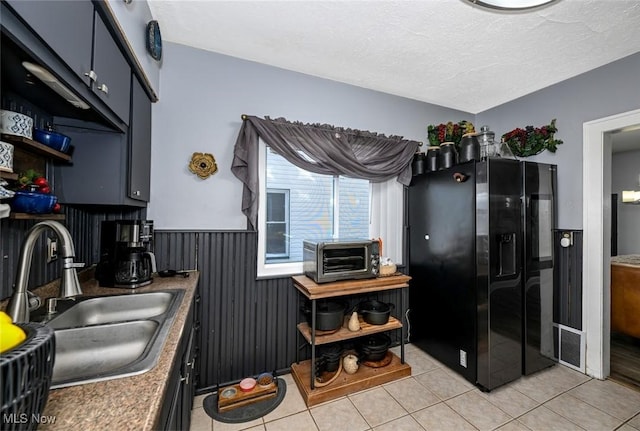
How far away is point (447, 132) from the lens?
9.10 ft

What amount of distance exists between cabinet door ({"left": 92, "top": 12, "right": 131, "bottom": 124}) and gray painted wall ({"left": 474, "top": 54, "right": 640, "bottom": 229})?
3406 millimetres

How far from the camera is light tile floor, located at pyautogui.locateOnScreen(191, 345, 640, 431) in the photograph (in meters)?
1.72

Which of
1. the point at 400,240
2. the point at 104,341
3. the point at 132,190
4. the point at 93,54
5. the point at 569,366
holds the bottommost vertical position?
the point at 569,366

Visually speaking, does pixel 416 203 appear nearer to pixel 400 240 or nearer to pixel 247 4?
pixel 400 240

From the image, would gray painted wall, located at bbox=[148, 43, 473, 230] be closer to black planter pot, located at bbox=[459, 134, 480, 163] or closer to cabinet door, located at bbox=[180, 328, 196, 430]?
cabinet door, located at bbox=[180, 328, 196, 430]

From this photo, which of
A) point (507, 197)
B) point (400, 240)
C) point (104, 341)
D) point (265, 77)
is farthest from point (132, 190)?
point (507, 197)

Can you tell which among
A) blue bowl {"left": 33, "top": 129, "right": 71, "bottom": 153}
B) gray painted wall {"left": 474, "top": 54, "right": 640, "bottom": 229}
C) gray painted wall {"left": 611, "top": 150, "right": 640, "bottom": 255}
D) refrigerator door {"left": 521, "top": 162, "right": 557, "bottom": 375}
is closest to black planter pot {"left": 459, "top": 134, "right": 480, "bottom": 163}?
refrigerator door {"left": 521, "top": 162, "right": 557, "bottom": 375}

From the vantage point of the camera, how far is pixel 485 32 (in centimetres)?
183

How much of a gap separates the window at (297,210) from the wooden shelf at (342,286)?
256mm

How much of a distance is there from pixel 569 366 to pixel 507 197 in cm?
166

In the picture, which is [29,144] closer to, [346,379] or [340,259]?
[340,259]

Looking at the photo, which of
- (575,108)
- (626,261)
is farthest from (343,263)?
(626,261)

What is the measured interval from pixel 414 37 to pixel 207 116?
64.1 inches

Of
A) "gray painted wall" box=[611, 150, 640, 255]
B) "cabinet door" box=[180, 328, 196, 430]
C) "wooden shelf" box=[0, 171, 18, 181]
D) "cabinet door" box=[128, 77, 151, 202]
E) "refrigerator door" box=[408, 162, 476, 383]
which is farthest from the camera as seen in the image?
"gray painted wall" box=[611, 150, 640, 255]
